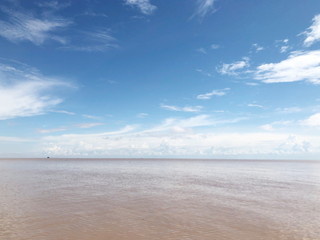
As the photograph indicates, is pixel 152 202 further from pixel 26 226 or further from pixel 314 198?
pixel 314 198

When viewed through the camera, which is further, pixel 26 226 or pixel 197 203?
pixel 197 203

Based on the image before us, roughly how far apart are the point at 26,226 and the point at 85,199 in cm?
744

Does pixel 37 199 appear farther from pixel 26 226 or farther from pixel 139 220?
pixel 139 220

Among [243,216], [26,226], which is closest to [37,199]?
[26,226]

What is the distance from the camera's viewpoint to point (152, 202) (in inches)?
742

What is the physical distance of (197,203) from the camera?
739 inches

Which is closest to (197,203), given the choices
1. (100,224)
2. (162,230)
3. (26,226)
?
(162,230)

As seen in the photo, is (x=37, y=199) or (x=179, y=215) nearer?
(x=179, y=215)

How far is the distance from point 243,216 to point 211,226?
131 inches

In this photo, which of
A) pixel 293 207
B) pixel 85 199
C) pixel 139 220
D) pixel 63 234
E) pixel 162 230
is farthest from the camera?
pixel 85 199

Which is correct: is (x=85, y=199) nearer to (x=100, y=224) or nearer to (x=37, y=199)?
(x=37, y=199)

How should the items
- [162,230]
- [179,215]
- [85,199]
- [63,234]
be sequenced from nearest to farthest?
[63,234] → [162,230] → [179,215] → [85,199]

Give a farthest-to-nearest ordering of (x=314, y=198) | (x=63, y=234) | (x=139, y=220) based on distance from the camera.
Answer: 1. (x=314, y=198)
2. (x=139, y=220)
3. (x=63, y=234)

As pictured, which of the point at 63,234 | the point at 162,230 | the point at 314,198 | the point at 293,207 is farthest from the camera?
the point at 314,198
